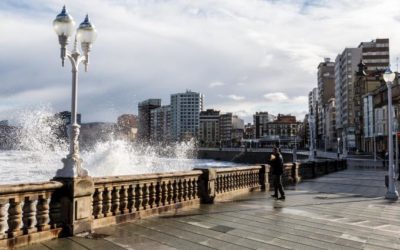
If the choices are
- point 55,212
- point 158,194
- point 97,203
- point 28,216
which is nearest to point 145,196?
point 158,194

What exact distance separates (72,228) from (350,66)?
127m

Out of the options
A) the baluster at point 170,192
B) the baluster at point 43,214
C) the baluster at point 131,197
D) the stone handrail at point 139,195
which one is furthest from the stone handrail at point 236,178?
the baluster at point 43,214

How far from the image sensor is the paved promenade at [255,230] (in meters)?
6.97

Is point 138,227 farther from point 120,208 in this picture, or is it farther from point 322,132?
point 322,132

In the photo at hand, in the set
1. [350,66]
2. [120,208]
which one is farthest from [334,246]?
[350,66]

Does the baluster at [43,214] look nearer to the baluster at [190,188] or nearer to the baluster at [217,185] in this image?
the baluster at [190,188]

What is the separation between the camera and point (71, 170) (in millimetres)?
7465

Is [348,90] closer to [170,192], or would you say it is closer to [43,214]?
[170,192]

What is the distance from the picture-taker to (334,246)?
23.5ft

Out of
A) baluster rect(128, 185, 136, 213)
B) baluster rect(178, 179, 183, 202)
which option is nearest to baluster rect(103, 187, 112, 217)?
baluster rect(128, 185, 136, 213)

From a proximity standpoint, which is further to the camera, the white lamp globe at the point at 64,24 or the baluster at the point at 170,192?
the baluster at the point at 170,192

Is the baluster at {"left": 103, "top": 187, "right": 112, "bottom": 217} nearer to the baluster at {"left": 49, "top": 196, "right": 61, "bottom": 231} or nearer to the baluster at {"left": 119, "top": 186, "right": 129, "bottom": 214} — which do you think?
the baluster at {"left": 119, "top": 186, "right": 129, "bottom": 214}

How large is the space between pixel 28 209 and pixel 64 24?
350cm

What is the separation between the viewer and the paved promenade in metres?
6.97
